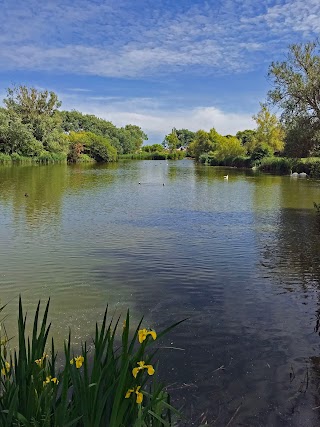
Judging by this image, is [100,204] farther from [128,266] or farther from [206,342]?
[206,342]

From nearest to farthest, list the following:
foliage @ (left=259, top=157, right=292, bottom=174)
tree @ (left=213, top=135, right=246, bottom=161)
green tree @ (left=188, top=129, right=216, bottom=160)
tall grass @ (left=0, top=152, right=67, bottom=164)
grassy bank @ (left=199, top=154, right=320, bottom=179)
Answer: grassy bank @ (left=199, top=154, right=320, bottom=179) → foliage @ (left=259, top=157, right=292, bottom=174) → tall grass @ (left=0, top=152, right=67, bottom=164) → tree @ (left=213, top=135, right=246, bottom=161) → green tree @ (left=188, top=129, right=216, bottom=160)

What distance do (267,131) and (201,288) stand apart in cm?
5903

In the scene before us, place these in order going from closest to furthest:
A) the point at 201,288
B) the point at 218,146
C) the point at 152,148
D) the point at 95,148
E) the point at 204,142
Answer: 1. the point at 201,288
2. the point at 218,146
3. the point at 95,148
4. the point at 204,142
5. the point at 152,148

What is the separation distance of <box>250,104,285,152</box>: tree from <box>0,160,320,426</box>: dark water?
45895 mm

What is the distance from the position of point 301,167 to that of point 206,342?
40435mm

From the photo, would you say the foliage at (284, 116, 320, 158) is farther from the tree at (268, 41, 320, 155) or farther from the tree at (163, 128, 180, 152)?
the tree at (163, 128, 180, 152)

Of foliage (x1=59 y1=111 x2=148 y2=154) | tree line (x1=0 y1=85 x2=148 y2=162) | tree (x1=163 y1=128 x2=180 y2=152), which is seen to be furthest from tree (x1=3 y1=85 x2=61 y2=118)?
tree (x1=163 y1=128 x2=180 y2=152)

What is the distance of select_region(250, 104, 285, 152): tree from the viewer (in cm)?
6116

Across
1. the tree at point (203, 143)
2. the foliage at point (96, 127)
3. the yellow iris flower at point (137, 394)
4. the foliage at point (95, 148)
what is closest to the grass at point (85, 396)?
the yellow iris flower at point (137, 394)

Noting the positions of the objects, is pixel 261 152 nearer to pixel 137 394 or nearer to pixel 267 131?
pixel 267 131

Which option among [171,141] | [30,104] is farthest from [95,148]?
[171,141]

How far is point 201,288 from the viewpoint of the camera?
7.95 metres

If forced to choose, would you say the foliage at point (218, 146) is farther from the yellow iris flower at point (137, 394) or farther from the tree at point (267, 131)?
the yellow iris flower at point (137, 394)

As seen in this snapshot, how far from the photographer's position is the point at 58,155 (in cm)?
6406
